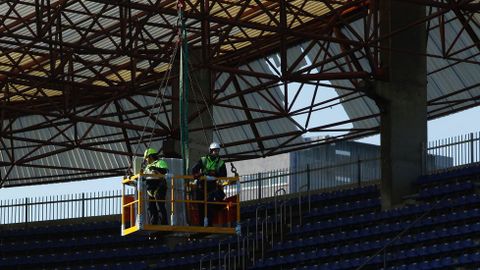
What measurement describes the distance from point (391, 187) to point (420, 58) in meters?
4.59

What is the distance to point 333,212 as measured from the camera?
45.8 metres

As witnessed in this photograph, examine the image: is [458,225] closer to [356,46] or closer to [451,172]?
[451,172]

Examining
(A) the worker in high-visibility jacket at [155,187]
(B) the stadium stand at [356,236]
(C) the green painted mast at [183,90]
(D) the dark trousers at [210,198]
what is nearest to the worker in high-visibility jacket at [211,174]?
(D) the dark trousers at [210,198]

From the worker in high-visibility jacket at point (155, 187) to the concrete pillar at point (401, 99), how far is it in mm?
17551

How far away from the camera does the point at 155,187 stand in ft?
91.6

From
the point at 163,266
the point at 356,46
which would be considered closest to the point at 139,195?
the point at 356,46

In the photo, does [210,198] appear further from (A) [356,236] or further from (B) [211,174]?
(A) [356,236]

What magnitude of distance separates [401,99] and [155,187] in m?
18.7

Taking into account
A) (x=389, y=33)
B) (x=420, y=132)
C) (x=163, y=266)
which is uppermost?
(x=389, y=33)

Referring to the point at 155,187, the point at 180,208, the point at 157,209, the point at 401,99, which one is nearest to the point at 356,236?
the point at 401,99

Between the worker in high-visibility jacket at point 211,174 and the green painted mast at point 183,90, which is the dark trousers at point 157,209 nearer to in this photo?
the worker in high-visibility jacket at point 211,174

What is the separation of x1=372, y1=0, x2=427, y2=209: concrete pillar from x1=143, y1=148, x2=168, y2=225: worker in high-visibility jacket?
17551 millimetres

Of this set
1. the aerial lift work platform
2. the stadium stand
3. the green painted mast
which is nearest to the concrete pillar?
the stadium stand

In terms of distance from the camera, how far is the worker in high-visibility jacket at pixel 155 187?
27.7 m
